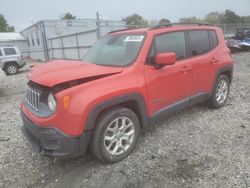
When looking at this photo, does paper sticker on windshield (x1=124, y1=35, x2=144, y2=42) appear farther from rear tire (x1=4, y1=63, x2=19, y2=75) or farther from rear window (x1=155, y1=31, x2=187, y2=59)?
rear tire (x1=4, y1=63, x2=19, y2=75)

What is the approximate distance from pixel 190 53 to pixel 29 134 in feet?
9.70

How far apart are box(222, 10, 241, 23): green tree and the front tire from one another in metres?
45.4

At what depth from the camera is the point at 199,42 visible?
15.1ft

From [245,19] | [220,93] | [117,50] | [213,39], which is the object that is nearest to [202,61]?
[213,39]

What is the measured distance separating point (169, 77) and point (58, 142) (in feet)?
6.46

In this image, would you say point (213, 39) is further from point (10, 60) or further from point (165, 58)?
point (10, 60)

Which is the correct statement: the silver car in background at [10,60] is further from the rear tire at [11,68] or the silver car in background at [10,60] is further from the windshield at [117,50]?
the windshield at [117,50]

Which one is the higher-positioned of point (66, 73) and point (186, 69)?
point (66, 73)

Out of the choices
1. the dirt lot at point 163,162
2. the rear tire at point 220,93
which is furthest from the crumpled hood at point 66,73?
the rear tire at point 220,93

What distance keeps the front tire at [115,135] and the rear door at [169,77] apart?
43 centimetres

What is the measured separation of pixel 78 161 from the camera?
3.46 meters

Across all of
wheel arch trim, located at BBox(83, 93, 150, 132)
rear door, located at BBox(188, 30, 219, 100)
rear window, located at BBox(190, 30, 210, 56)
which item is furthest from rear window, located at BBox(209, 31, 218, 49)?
wheel arch trim, located at BBox(83, 93, 150, 132)

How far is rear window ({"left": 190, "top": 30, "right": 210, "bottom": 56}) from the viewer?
14.5 ft

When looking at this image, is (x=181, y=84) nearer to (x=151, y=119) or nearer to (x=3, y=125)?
(x=151, y=119)
